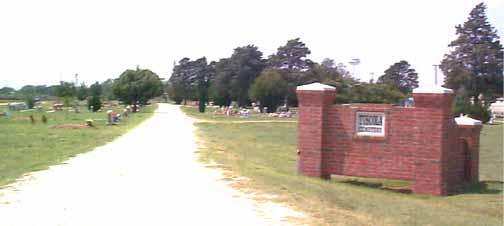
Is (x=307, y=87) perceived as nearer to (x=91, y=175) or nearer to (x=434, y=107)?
(x=434, y=107)

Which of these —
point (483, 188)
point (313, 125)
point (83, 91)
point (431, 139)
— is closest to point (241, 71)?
point (83, 91)

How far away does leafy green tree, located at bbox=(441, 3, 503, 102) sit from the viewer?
71.0 metres

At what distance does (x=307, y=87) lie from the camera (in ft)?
47.2

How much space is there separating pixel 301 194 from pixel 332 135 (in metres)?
4.03

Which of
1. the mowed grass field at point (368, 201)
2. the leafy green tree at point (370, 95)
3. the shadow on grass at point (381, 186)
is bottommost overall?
the shadow on grass at point (381, 186)

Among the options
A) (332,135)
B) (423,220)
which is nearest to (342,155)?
(332,135)

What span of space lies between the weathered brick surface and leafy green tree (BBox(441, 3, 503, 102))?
59687mm

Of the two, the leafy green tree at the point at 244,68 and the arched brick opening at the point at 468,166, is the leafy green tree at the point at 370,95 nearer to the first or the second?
the arched brick opening at the point at 468,166

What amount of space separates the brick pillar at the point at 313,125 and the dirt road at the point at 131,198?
2145 mm

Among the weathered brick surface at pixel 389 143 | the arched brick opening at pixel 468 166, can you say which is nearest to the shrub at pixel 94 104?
the weathered brick surface at pixel 389 143

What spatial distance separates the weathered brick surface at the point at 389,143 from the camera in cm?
1323

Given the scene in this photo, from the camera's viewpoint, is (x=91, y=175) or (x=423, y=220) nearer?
(x=423, y=220)

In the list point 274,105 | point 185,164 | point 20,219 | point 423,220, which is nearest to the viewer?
point 20,219

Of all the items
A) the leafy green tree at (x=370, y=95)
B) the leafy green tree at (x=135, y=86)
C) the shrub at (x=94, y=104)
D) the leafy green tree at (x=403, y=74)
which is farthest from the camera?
the leafy green tree at (x=403, y=74)
